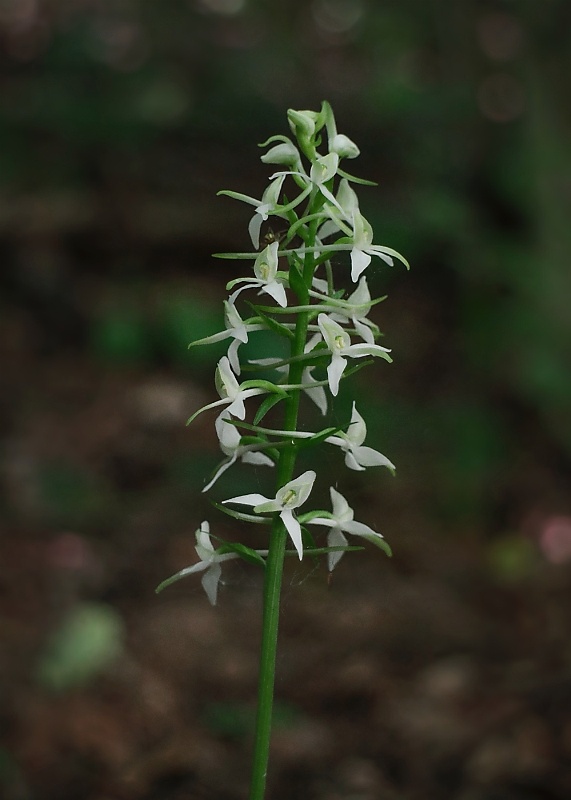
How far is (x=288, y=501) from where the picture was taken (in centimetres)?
135

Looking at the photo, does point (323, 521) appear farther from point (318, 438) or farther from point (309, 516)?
point (318, 438)

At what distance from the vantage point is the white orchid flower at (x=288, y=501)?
4.30 ft

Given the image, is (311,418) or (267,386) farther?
(311,418)

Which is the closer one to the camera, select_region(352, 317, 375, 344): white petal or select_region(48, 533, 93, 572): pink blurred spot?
select_region(352, 317, 375, 344): white petal

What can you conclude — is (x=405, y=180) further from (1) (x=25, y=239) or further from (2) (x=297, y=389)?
(2) (x=297, y=389)

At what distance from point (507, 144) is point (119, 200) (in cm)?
331

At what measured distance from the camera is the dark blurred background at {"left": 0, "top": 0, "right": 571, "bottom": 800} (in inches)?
106

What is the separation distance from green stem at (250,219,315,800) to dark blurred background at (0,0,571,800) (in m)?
0.61

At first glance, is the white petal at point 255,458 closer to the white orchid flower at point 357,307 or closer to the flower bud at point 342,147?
the white orchid flower at point 357,307

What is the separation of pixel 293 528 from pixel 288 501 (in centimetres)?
5

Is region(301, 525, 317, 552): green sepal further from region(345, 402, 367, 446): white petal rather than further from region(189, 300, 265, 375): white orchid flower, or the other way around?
region(189, 300, 265, 375): white orchid flower

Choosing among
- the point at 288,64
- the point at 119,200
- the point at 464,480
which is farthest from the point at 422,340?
the point at 288,64

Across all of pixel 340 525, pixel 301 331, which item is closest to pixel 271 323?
pixel 301 331

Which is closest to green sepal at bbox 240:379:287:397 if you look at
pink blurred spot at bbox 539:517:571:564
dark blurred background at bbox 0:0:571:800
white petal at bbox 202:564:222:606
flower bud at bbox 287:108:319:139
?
white petal at bbox 202:564:222:606
